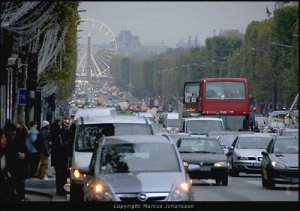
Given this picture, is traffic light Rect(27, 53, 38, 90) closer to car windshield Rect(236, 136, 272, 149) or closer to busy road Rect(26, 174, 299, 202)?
car windshield Rect(236, 136, 272, 149)

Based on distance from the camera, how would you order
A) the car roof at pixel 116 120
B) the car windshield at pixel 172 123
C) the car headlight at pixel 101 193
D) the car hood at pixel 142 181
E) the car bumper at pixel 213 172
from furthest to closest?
the car windshield at pixel 172 123, the car bumper at pixel 213 172, the car roof at pixel 116 120, the car hood at pixel 142 181, the car headlight at pixel 101 193

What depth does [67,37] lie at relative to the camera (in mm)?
51656

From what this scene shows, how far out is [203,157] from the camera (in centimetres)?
3050

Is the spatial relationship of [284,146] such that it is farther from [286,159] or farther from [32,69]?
[32,69]

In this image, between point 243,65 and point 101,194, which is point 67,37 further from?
point 243,65

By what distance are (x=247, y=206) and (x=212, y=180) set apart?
14389 mm

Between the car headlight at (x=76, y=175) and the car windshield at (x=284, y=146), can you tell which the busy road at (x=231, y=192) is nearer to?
the car windshield at (x=284, y=146)

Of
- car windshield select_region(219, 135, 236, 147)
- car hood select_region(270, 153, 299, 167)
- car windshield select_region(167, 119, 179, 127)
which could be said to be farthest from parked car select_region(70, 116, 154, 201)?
car windshield select_region(167, 119, 179, 127)

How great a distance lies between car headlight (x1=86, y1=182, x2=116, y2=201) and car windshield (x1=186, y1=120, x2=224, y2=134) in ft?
104

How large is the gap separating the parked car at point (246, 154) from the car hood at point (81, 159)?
550 inches

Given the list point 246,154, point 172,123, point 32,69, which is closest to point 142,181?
point 246,154

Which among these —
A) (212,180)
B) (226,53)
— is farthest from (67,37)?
(226,53)

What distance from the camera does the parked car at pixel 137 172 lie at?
1636 cm

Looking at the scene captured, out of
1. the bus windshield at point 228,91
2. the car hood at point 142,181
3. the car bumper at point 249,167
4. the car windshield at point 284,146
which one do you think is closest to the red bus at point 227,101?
the bus windshield at point 228,91
